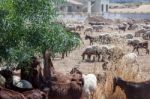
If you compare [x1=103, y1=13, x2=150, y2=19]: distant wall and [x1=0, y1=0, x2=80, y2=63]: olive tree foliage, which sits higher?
[x1=0, y1=0, x2=80, y2=63]: olive tree foliage

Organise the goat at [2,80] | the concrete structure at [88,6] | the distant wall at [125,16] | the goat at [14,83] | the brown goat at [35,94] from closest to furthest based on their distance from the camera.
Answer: the brown goat at [35,94] < the goat at [14,83] < the goat at [2,80] < the concrete structure at [88,6] < the distant wall at [125,16]

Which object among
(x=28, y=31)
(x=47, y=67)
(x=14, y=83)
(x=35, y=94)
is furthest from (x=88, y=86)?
(x=28, y=31)

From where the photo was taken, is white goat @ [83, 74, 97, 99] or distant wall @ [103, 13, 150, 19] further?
distant wall @ [103, 13, 150, 19]

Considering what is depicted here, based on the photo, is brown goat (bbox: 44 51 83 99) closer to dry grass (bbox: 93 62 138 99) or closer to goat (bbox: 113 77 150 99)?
goat (bbox: 113 77 150 99)

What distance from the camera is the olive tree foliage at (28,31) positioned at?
9328mm

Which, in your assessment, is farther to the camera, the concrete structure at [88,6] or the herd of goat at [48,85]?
the concrete structure at [88,6]

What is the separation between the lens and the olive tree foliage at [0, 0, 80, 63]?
9.33 metres

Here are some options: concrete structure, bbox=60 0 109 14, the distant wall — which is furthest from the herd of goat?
the distant wall

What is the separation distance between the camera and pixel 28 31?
9.56m

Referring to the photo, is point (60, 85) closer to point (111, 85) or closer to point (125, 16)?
point (111, 85)

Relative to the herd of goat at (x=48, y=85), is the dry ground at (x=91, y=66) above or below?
below

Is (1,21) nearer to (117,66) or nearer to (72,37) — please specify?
(72,37)

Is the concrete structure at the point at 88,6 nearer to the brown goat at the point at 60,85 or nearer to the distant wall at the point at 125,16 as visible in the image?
the distant wall at the point at 125,16

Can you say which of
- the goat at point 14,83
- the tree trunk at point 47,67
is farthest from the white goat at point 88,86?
the goat at point 14,83
